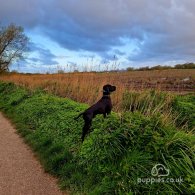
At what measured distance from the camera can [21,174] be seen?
6.28m

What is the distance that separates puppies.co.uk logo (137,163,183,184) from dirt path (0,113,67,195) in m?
1.75

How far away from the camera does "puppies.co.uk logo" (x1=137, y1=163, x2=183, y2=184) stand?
4.39m

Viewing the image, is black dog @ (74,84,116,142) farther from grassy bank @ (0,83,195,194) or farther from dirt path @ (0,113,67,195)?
dirt path @ (0,113,67,195)

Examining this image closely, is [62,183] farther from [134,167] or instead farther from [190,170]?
[190,170]

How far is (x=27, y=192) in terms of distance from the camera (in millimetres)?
5449

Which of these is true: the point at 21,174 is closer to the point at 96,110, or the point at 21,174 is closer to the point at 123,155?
the point at 96,110

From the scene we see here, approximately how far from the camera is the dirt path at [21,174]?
554 centimetres

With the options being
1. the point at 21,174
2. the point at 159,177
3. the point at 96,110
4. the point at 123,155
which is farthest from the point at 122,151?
the point at 21,174

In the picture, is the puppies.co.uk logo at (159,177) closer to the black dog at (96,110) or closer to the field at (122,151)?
the field at (122,151)

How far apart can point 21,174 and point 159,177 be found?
10.1 ft

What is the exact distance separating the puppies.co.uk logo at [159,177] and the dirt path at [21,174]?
5.74 ft

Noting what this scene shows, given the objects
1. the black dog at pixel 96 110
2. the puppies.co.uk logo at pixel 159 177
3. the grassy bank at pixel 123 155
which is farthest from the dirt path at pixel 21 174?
the puppies.co.uk logo at pixel 159 177

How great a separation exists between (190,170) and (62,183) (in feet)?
7.88

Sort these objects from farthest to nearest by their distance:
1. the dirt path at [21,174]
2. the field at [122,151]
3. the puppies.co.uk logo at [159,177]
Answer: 1. the dirt path at [21,174]
2. the field at [122,151]
3. the puppies.co.uk logo at [159,177]
